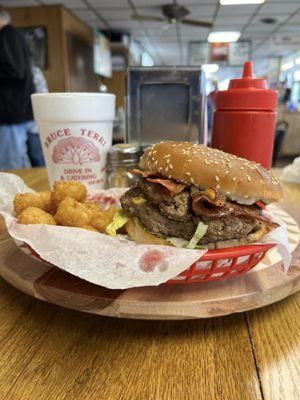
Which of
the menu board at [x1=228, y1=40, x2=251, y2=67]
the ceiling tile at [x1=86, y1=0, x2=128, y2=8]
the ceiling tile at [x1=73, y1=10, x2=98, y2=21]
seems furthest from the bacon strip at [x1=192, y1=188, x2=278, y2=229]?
the menu board at [x1=228, y1=40, x2=251, y2=67]

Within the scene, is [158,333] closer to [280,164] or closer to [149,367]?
[149,367]

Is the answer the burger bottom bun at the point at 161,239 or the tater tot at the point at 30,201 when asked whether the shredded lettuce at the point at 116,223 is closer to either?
the burger bottom bun at the point at 161,239

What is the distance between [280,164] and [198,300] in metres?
5.64

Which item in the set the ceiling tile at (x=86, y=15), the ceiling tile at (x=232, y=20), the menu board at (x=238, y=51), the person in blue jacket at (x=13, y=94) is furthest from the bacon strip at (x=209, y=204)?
the menu board at (x=238, y=51)

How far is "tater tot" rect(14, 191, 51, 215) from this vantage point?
0.81 m

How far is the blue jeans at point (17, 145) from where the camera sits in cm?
299

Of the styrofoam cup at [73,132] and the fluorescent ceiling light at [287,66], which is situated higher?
the fluorescent ceiling light at [287,66]

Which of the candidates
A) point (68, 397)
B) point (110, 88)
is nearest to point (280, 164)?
point (110, 88)

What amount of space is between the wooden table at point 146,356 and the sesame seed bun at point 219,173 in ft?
0.79

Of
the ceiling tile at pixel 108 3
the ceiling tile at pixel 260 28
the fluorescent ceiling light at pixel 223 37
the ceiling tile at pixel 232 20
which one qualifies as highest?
the ceiling tile at pixel 108 3

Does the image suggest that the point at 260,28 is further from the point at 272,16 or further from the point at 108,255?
the point at 108,255

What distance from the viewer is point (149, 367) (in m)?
0.51

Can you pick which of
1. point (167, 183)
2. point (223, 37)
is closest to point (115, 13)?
point (223, 37)

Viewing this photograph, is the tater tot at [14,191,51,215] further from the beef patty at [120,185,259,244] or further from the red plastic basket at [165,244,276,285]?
the red plastic basket at [165,244,276,285]
